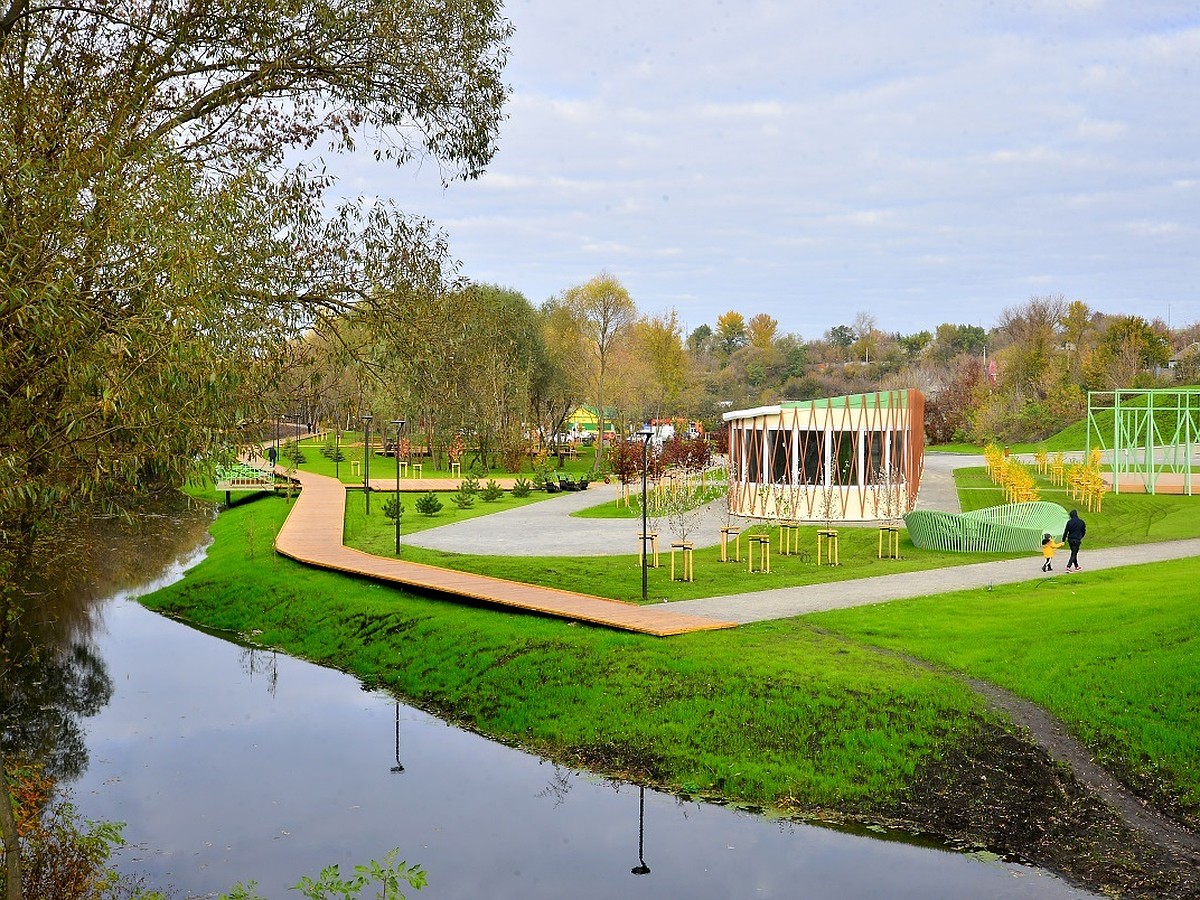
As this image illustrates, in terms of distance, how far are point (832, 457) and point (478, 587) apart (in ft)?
38.3

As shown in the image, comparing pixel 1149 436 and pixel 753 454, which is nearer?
pixel 753 454

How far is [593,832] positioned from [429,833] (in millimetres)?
1567

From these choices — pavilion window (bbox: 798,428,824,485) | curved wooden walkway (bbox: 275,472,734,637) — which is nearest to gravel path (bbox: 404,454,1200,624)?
curved wooden walkway (bbox: 275,472,734,637)

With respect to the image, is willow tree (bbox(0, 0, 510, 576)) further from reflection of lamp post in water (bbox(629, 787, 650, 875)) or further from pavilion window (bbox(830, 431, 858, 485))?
pavilion window (bbox(830, 431, 858, 485))

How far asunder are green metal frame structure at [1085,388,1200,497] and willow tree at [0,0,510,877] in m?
22.2

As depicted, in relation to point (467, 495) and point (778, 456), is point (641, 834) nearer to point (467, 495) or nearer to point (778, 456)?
point (778, 456)

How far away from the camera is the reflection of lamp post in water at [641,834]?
9523 mm

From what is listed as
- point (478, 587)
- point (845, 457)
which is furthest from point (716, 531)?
point (478, 587)

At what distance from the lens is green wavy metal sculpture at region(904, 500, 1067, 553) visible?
21203 millimetres

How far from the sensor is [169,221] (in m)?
7.63

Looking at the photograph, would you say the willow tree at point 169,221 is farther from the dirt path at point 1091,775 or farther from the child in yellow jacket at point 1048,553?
the child in yellow jacket at point 1048,553

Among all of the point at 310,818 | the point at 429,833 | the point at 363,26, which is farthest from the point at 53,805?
the point at 363,26

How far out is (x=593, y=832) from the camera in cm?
1033

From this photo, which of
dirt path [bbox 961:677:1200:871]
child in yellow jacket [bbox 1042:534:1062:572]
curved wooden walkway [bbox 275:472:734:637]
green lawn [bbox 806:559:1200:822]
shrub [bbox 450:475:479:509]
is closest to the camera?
dirt path [bbox 961:677:1200:871]
